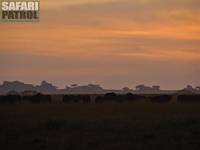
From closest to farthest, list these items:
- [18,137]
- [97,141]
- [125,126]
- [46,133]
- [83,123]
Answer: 1. [97,141]
2. [18,137]
3. [46,133]
4. [125,126]
5. [83,123]

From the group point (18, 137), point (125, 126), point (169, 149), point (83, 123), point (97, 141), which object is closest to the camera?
point (169, 149)

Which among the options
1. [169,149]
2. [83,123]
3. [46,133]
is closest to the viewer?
[169,149]

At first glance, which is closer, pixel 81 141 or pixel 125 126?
pixel 81 141

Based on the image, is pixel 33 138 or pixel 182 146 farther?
pixel 33 138

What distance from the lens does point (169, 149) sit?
59.8 ft

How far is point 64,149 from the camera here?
60.2 ft

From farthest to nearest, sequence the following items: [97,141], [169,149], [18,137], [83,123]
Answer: [83,123], [18,137], [97,141], [169,149]

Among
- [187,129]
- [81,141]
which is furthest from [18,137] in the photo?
[187,129]

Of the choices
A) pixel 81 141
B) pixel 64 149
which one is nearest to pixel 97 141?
pixel 81 141

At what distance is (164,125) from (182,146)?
25.3 ft

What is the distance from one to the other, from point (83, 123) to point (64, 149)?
9.60 metres

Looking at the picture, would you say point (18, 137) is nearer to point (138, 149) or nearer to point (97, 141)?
point (97, 141)

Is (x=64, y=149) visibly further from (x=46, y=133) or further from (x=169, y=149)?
(x=46, y=133)

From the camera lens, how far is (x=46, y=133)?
921 inches
